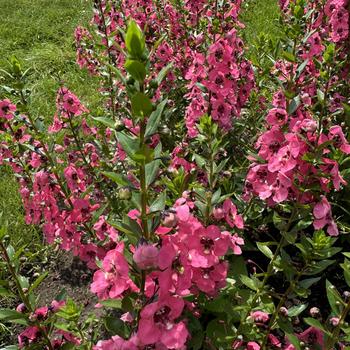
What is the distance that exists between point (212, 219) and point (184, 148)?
1.50 m

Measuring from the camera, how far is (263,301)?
2.42m

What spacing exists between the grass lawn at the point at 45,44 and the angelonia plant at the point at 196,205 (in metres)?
1.40

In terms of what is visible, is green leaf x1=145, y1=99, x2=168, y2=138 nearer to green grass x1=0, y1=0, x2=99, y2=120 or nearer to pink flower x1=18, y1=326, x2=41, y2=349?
pink flower x1=18, y1=326, x2=41, y2=349

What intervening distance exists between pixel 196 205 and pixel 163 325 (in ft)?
1.76

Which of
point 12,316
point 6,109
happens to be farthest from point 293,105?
point 6,109

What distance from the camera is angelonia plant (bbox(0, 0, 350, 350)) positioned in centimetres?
163

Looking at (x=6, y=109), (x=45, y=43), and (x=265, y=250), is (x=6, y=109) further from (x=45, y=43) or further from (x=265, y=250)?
(x=45, y=43)

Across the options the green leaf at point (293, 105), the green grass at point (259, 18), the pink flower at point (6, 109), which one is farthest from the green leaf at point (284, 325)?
the green grass at point (259, 18)

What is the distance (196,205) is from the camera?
1922mm

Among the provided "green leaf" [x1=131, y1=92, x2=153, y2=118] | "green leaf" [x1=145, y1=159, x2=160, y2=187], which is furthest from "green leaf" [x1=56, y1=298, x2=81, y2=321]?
"green leaf" [x1=131, y1=92, x2=153, y2=118]

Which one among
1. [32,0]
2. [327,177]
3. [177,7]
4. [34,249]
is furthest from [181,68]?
[32,0]


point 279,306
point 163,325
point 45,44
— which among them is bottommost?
point 45,44

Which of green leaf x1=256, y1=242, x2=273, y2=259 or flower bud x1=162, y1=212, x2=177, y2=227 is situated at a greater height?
flower bud x1=162, y1=212, x2=177, y2=227

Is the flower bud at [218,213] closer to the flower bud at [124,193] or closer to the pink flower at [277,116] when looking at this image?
the flower bud at [124,193]
